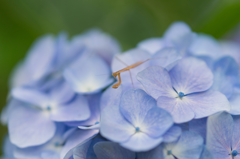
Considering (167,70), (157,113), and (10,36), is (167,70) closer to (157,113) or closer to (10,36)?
(157,113)

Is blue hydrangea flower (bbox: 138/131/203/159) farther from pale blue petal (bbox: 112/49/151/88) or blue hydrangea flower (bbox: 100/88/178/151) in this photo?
pale blue petal (bbox: 112/49/151/88)

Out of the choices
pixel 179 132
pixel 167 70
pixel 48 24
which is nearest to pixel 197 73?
pixel 167 70

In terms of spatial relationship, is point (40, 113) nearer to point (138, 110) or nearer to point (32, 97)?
point (32, 97)

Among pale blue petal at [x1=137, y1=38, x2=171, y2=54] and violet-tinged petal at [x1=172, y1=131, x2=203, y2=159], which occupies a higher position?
pale blue petal at [x1=137, y1=38, x2=171, y2=54]

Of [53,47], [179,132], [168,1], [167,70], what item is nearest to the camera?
[179,132]

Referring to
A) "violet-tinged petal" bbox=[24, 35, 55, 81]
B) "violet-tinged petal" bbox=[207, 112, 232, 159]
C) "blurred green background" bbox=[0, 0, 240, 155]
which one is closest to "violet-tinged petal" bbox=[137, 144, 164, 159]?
"violet-tinged petal" bbox=[207, 112, 232, 159]

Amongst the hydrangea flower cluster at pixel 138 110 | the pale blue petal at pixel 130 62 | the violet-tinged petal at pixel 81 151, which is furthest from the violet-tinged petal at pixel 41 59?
the violet-tinged petal at pixel 81 151
